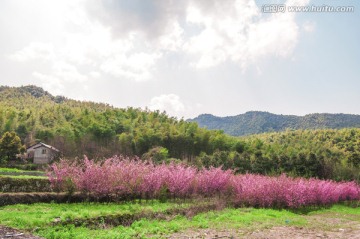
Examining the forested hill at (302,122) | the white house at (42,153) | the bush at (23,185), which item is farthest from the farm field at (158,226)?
the forested hill at (302,122)

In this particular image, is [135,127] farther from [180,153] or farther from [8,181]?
[8,181]

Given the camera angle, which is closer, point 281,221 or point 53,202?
point 281,221

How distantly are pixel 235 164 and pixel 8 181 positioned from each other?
103ft

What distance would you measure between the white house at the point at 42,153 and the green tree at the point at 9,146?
4.94 metres

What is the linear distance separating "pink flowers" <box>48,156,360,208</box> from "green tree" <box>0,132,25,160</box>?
36.6 metres

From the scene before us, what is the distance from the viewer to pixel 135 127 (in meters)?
66.9

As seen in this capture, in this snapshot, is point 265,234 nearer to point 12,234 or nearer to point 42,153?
point 12,234

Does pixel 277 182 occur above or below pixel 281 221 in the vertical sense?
above

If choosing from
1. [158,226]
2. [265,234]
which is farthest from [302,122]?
[158,226]

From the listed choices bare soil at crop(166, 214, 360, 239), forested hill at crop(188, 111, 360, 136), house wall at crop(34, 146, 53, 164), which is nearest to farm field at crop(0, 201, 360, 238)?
bare soil at crop(166, 214, 360, 239)

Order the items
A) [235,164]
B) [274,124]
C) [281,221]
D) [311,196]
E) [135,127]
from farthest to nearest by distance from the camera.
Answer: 1. [274,124]
2. [135,127]
3. [235,164]
4. [311,196]
5. [281,221]

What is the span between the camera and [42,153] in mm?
56875

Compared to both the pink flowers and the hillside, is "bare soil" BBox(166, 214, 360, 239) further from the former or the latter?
the hillside

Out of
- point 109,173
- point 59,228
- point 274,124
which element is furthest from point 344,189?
point 274,124
